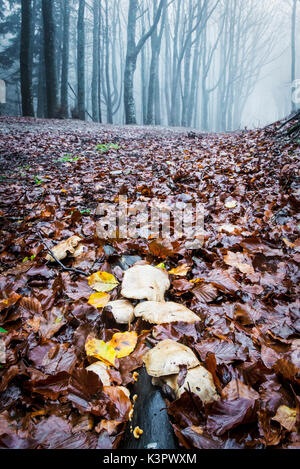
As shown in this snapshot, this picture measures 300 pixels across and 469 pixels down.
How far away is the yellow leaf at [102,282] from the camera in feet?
4.96

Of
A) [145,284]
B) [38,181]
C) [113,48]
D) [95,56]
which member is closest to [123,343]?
[145,284]

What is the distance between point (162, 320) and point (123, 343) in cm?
20

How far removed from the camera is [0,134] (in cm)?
707

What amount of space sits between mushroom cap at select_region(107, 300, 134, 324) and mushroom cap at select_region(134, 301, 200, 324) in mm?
57

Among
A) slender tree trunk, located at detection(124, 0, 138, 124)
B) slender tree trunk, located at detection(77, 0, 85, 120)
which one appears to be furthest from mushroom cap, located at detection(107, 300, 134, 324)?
slender tree trunk, located at detection(77, 0, 85, 120)

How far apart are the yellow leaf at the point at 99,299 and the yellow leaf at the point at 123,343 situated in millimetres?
261

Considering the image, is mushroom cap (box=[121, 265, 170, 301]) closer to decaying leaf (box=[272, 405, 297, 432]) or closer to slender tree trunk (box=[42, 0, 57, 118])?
decaying leaf (box=[272, 405, 297, 432])

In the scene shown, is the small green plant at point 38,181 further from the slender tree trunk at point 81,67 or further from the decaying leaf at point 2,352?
the slender tree trunk at point 81,67

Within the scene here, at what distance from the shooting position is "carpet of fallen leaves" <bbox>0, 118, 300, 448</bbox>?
0.84 metres

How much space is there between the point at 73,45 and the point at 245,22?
1818 centimetres

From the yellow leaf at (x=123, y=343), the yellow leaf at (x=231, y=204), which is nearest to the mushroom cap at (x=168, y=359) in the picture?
the yellow leaf at (x=123, y=343)

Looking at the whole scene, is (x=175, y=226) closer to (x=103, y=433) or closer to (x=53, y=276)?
(x=53, y=276)

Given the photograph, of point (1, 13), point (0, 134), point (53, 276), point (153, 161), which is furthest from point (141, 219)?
point (1, 13)

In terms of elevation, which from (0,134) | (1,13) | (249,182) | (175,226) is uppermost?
(1,13)
